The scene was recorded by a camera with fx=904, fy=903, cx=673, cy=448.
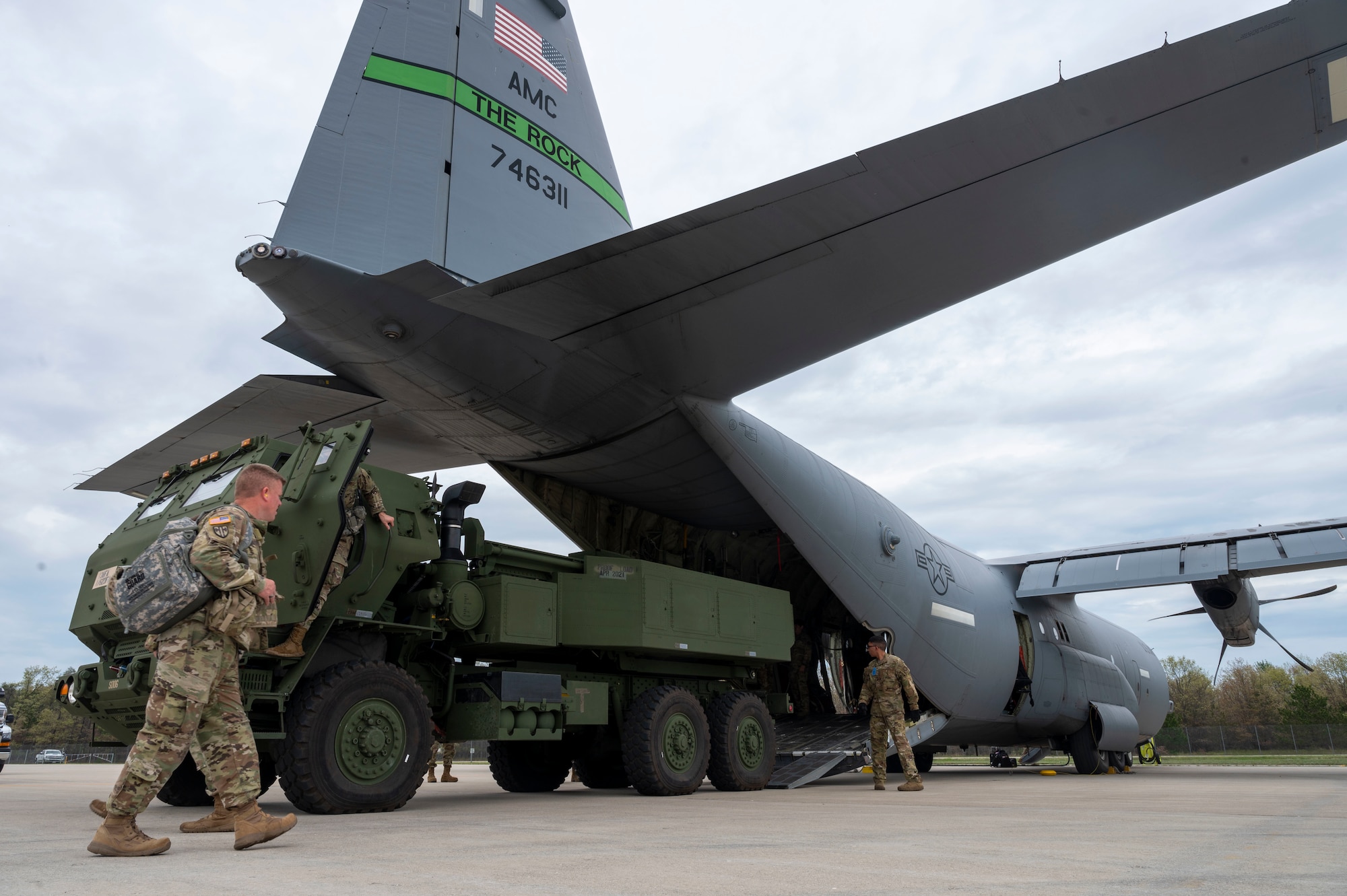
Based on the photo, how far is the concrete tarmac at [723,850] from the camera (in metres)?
2.76

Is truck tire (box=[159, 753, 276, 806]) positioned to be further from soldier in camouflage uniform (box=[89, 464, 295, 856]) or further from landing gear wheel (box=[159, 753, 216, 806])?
soldier in camouflage uniform (box=[89, 464, 295, 856])

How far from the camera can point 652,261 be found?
18.9 ft

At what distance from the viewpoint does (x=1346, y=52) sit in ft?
16.3

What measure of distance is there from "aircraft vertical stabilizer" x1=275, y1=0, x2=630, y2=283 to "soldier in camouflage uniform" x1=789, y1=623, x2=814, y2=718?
259 inches

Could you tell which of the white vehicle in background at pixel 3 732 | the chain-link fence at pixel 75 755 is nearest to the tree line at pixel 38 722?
the chain-link fence at pixel 75 755

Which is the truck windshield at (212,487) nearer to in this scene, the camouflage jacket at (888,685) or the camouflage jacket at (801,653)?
the camouflage jacket at (888,685)

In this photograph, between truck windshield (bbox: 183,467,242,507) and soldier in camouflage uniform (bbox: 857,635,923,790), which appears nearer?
truck windshield (bbox: 183,467,242,507)

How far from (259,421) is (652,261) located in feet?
13.4

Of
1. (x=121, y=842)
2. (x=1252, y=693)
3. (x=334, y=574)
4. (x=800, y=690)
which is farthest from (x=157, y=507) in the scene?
(x=1252, y=693)

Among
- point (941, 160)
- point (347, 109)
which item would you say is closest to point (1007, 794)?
point (941, 160)

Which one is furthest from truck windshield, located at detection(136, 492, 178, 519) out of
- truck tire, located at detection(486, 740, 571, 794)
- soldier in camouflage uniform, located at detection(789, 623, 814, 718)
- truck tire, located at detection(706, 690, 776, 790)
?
soldier in camouflage uniform, located at detection(789, 623, 814, 718)

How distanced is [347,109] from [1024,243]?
15.8 ft

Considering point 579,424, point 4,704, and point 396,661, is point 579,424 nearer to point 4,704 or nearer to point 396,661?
point 396,661

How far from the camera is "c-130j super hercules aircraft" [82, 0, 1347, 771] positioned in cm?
530
